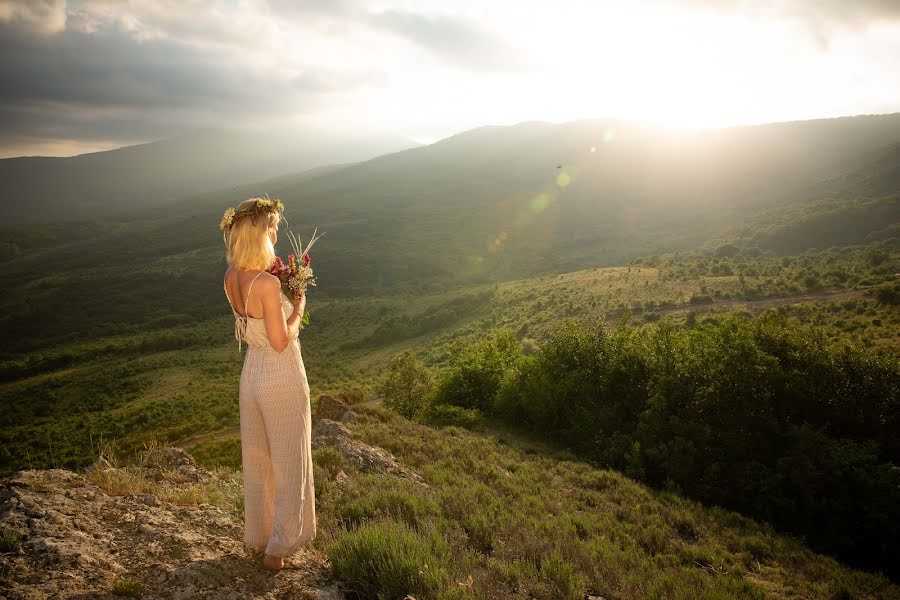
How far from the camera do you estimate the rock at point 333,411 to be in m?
11.8

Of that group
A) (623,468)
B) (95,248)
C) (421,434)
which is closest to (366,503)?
(421,434)

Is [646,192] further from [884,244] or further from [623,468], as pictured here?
[623,468]

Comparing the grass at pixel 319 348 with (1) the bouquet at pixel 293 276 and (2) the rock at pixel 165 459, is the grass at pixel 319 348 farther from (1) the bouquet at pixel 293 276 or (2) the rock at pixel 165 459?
(1) the bouquet at pixel 293 276

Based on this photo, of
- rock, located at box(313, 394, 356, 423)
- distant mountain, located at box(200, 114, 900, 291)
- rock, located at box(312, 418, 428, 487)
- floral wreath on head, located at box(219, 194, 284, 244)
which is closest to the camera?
floral wreath on head, located at box(219, 194, 284, 244)

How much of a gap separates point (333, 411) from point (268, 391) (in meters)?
9.15

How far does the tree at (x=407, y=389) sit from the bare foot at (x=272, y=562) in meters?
16.8

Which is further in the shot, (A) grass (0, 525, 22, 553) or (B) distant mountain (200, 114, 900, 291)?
(B) distant mountain (200, 114, 900, 291)

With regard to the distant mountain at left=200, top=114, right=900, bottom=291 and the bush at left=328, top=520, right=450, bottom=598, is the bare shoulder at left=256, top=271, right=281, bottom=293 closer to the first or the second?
the bush at left=328, top=520, right=450, bottom=598

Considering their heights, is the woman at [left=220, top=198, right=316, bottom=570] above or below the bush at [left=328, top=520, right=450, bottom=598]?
above

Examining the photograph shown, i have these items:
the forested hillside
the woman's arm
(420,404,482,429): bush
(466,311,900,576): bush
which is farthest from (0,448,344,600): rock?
(420,404,482,429): bush

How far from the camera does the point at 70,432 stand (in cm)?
3738

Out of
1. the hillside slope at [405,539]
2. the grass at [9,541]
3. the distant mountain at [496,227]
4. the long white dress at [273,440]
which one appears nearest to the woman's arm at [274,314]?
the long white dress at [273,440]

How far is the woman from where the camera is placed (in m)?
3.71

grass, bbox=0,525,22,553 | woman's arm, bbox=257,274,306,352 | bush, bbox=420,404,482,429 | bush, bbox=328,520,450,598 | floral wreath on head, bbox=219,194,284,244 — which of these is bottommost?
bush, bbox=420,404,482,429
